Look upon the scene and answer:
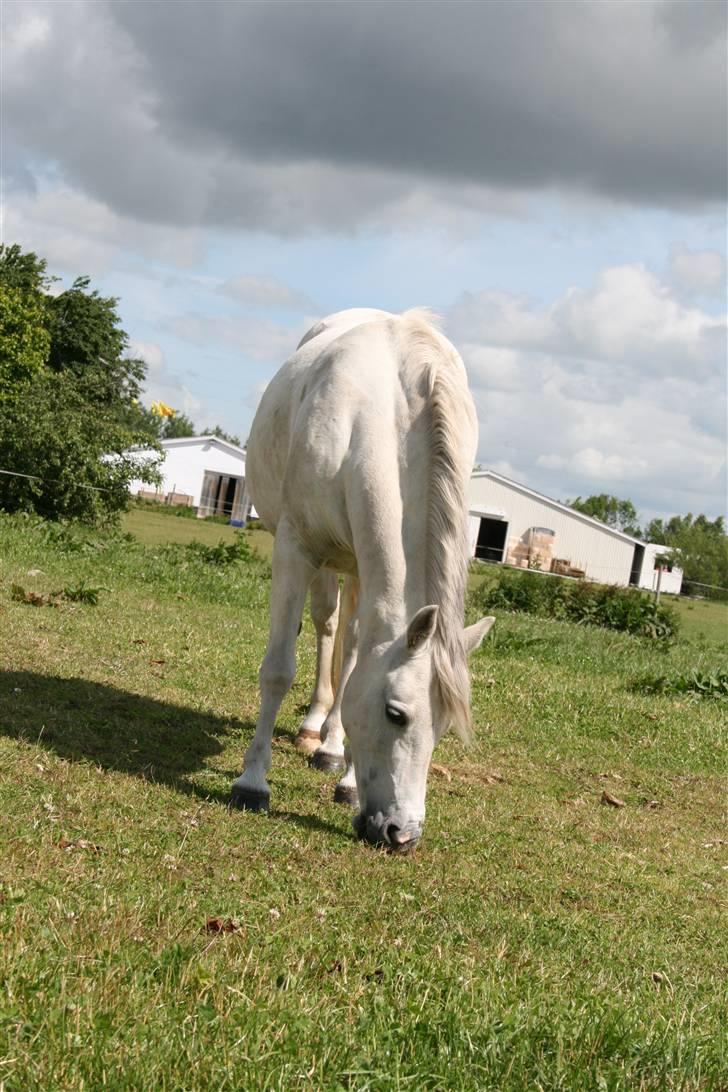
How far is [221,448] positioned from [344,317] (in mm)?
62890

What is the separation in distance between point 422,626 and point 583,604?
16.8 metres

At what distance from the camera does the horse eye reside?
5.05 metres

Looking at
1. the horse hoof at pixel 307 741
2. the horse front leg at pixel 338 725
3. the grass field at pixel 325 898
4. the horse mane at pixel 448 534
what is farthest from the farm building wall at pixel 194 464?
the horse mane at pixel 448 534

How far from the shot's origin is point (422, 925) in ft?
13.8

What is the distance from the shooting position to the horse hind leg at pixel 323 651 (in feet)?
25.2

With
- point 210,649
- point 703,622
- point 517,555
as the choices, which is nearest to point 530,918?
point 210,649

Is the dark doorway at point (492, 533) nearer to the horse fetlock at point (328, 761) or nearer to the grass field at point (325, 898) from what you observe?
the grass field at point (325, 898)

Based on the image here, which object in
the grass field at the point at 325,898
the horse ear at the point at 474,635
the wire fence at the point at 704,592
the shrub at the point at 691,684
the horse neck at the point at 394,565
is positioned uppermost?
the wire fence at the point at 704,592

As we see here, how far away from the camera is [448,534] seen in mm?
5344

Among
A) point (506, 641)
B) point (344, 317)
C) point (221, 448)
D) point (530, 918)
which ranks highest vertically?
point (221, 448)

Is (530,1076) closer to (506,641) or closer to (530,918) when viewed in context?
(530,918)

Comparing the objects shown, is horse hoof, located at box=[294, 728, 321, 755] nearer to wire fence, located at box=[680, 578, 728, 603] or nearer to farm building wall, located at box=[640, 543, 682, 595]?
wire fence, located at box=[680, 578, 728, 603]

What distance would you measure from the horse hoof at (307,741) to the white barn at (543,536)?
57.7m

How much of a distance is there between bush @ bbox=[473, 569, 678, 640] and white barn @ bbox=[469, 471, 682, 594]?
42800mm
